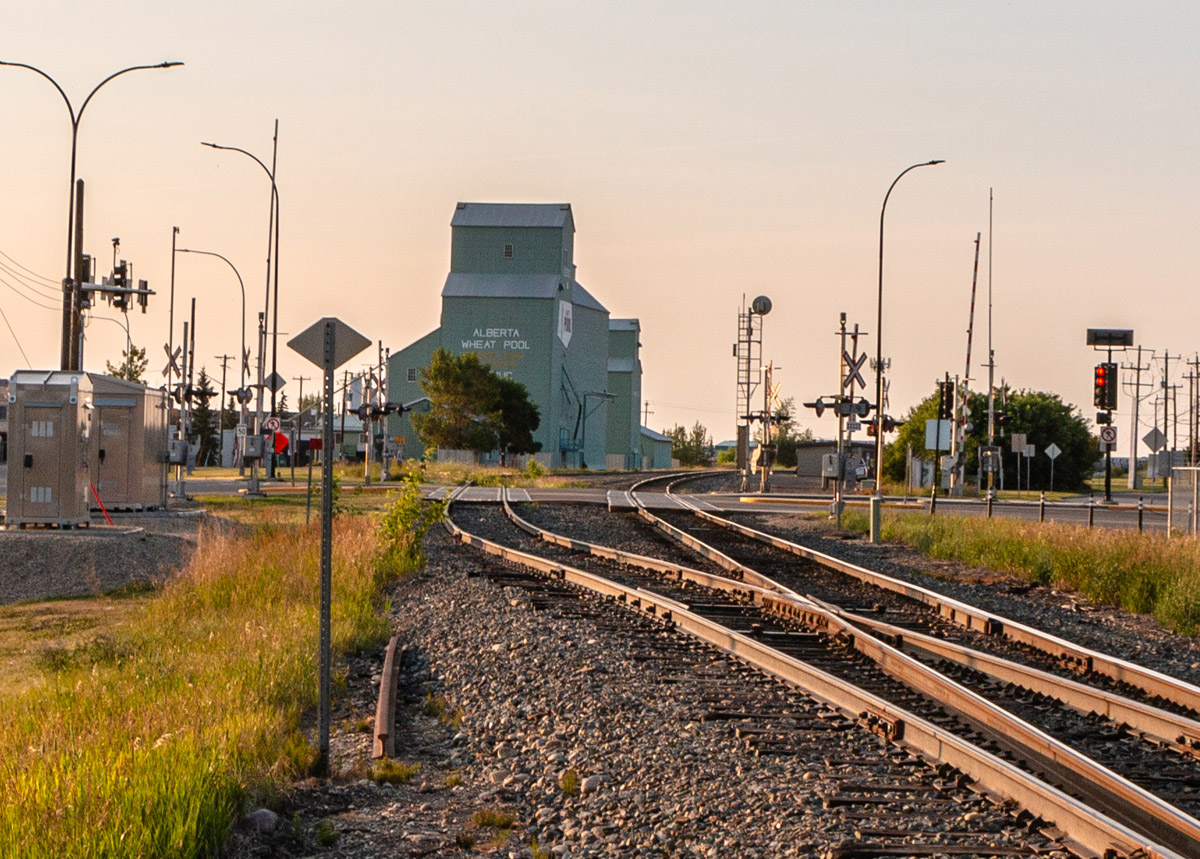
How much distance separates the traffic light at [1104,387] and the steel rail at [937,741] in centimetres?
2897

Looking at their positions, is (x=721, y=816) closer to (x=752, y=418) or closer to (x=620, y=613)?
(x=620, y=613)

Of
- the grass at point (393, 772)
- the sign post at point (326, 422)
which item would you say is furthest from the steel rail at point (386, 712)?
the sign post at point (326, 422)

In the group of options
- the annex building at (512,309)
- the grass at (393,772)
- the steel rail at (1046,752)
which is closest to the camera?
the steel rail at (1046,752)

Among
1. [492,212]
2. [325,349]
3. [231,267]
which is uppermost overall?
[492,212]

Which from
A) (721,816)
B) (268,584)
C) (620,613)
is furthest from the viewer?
(268,584)

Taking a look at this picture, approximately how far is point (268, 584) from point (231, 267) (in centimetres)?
4321

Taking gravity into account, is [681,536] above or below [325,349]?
below

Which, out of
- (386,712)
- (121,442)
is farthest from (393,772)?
(121,442)

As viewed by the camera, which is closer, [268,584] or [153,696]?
[153,696]

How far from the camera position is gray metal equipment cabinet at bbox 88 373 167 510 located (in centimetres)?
2980

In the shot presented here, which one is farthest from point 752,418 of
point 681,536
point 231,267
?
point 681,536

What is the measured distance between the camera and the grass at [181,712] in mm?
6363

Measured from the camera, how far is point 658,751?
8484mm

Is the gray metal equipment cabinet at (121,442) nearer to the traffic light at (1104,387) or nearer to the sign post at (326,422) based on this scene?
the sign post at (326,422)
